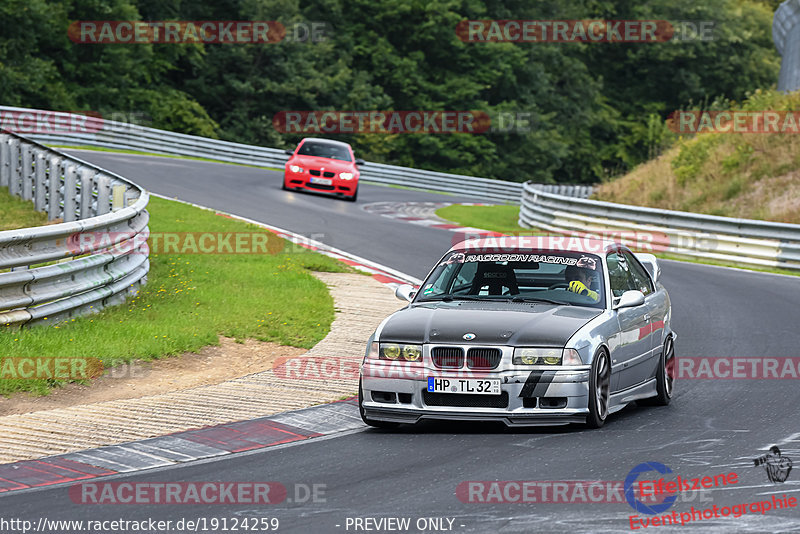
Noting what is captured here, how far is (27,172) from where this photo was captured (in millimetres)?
19688

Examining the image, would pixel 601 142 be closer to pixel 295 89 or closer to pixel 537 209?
pixel 295 89

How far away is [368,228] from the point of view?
23.8m

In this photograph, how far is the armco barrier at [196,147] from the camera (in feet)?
127

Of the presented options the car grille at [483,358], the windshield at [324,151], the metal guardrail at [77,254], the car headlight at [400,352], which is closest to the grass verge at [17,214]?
the metal guardrail at [77,254]

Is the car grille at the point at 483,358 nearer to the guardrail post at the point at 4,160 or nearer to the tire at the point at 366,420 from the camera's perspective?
the tire at the point at 366,420

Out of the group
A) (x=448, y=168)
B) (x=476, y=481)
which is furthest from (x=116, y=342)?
(x=448, y=168)

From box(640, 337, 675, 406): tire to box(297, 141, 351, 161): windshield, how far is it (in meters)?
21.3

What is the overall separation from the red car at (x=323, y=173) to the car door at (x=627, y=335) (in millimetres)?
20490

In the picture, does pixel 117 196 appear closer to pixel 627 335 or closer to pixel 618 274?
pixel 618 274

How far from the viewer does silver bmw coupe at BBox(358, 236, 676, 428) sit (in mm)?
8234

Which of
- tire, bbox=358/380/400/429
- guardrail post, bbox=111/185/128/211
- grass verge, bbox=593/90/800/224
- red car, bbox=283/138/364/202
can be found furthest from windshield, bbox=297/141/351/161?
tire, bbox=358/380/400/429

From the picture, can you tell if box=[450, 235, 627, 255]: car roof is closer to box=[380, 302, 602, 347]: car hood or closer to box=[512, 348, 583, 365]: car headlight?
box=[380, 302, 602, 347]: car hood

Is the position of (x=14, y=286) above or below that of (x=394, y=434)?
above

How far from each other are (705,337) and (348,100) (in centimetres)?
4253
